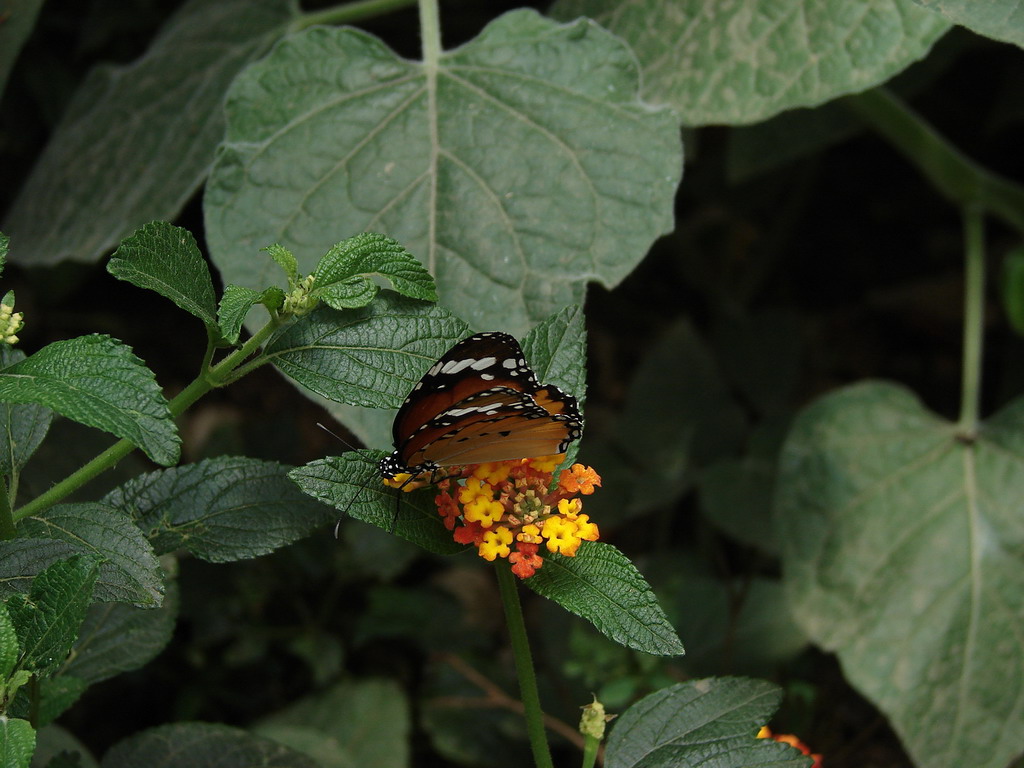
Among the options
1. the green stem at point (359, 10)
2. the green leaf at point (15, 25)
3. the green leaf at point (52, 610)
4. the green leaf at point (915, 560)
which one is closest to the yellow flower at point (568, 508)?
the green leaf at point (52, 610)

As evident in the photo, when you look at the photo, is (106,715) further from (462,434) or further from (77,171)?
(462,434)

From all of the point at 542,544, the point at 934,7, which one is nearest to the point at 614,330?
the point at 934,7

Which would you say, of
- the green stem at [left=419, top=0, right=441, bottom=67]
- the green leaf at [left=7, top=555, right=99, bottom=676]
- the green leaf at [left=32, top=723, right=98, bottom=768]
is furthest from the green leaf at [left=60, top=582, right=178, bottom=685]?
the green stem at [left=419, top=0, right=441, bottom=67]

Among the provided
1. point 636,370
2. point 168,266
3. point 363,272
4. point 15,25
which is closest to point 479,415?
point 363,272

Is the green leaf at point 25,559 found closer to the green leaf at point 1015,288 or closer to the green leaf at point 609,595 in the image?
the green leaf at point 609,595

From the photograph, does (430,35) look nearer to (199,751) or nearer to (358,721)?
(199,751)
